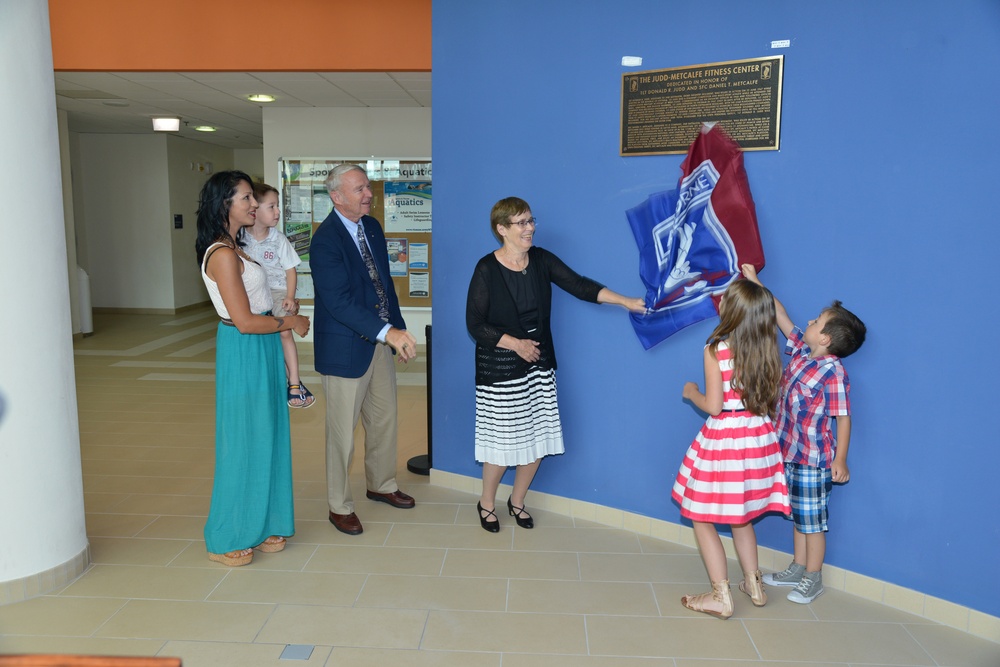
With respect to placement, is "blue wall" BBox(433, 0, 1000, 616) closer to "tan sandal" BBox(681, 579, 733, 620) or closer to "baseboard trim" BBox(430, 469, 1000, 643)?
"baseboard trim" BBox(430, 469, 1000, 643)

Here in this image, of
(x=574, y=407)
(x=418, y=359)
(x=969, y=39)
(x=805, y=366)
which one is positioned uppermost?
(x=969, y=39)

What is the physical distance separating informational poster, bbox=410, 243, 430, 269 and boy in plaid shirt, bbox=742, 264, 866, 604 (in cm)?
672

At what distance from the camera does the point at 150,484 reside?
4.70 meters

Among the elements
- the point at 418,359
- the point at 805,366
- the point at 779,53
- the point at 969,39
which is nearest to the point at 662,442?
the point at 805,366

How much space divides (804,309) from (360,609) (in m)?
2.16

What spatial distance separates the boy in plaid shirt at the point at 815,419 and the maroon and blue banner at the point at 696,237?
1.16 feet

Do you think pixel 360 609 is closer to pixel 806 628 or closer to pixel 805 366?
pixel 806 628

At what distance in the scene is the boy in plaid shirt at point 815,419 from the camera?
3.04m

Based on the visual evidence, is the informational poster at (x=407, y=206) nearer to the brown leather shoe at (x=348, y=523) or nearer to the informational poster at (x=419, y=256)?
the informational poster at (x=419, y=256)

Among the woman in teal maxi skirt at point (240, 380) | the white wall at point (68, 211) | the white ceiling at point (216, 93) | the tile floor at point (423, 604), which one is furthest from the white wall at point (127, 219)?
the woman in teal maxi skirt at point (240, 380)

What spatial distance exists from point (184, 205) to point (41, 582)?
1108 centimetres

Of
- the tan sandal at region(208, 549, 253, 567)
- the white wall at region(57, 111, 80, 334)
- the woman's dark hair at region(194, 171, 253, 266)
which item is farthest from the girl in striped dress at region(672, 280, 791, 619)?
the white wall at region(57, 111, 80, 334)

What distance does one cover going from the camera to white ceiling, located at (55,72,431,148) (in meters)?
7.38

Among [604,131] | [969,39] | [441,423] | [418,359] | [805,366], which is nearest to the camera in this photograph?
[969,39]
